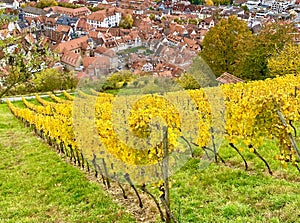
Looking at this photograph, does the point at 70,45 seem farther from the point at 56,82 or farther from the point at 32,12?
the point at 32,12

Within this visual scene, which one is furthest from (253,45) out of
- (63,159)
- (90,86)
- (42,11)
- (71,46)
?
(42,11)

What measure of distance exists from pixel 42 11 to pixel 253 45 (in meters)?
70.7

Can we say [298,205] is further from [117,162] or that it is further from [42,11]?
[42,11]

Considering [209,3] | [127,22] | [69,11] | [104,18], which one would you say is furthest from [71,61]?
Result: [209,3]

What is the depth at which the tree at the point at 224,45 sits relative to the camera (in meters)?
26.6

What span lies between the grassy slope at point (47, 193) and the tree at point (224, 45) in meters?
16.5

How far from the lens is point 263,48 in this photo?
922 inches

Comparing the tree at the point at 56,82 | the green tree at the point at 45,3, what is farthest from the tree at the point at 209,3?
the tree at the point at 56,82

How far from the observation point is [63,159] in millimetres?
12531

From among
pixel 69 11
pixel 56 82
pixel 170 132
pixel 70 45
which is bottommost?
pixel 56 82

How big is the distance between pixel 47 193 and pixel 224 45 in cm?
2042

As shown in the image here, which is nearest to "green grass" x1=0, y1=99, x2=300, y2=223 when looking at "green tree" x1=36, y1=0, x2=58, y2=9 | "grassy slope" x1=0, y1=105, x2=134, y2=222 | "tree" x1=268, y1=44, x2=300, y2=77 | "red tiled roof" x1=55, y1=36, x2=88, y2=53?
"grassy slope" x1=0, y1=105, x2=134, y2=222

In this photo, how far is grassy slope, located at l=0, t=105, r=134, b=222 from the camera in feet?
25.3

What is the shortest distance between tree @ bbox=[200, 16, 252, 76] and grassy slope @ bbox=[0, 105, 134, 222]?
1650cm
